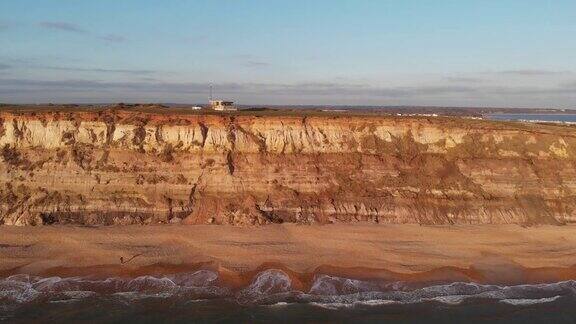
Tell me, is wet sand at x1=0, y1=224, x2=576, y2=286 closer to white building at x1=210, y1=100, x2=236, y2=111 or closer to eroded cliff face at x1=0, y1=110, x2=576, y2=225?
eroded cliff face at x1=0, y1=110, x2=576, y2=225

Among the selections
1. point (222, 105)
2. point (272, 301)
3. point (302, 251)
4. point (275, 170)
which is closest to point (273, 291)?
point (272, 301)

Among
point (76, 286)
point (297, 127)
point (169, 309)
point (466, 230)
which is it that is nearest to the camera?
point (169, 309)

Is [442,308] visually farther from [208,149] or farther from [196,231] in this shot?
[208,149]

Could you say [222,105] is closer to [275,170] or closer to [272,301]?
[275,170]

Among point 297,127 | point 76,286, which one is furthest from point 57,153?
point 297,127

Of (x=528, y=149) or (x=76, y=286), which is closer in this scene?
(x=76, y=286)

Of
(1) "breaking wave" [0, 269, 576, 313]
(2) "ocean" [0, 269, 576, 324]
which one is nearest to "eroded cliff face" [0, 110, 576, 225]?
(1) "breaking wave" [0, 269, 576, 313]
